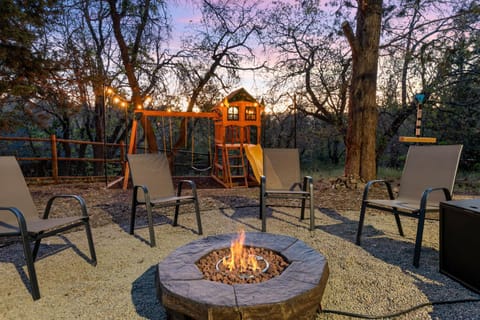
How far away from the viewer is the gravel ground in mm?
1771

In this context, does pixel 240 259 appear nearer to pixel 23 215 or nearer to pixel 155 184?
pixel 23 215

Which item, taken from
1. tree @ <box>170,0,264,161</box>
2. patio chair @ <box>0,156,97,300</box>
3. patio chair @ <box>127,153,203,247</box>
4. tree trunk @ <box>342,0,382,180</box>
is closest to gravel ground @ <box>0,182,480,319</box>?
patio chair @ <box>0,156,97,300</box>

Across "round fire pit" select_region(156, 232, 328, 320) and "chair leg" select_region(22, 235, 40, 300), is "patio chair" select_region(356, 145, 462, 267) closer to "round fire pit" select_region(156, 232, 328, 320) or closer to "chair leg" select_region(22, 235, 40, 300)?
"round fire pit" select_region(156, 232, 328, 320)

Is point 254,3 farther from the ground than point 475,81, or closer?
farther from the ground

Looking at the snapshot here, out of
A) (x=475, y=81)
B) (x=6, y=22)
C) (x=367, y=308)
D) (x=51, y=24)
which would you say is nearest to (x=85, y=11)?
(x=51, y=24)

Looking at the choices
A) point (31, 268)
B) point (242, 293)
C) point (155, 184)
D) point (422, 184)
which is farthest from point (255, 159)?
point (242, 293)

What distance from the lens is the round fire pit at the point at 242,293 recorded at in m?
1.28

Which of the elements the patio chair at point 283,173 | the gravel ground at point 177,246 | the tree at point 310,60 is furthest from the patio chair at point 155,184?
the tree at point 310,60

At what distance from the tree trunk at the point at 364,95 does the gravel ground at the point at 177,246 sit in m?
1.74

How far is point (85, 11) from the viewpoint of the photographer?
281 inches

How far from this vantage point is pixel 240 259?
5.88 ft

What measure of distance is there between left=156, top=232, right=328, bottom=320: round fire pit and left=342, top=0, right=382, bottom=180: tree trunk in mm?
4200

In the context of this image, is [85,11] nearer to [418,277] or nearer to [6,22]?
[6,22]

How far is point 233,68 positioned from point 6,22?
21.0 ft
